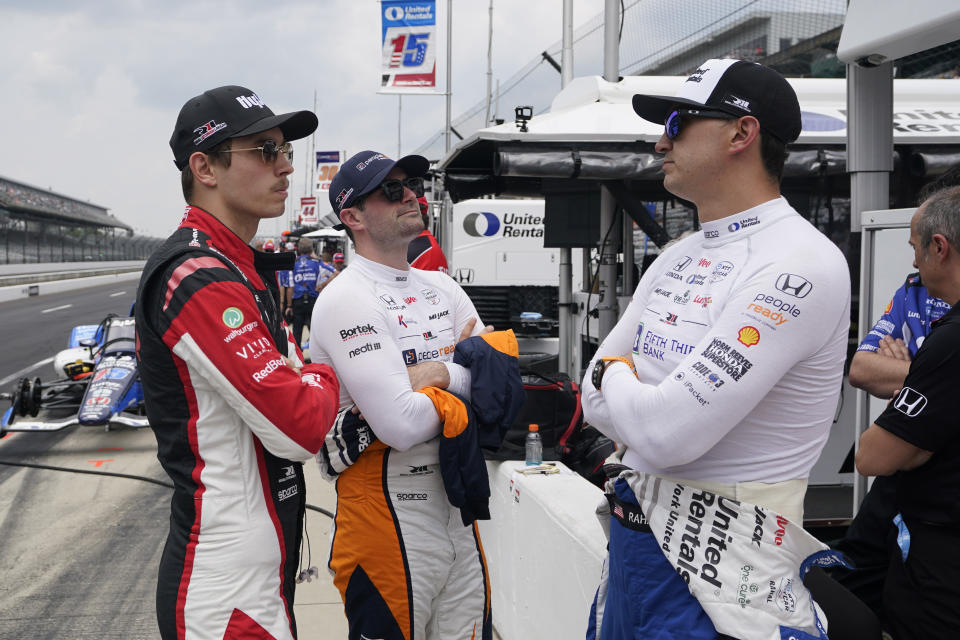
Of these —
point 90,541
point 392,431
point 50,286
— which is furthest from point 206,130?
point 50,286

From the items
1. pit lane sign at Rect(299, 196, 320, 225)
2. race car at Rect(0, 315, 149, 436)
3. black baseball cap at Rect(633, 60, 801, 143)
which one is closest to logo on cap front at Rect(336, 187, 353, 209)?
black baseball cap at Rect(633, 60, 801, 143)

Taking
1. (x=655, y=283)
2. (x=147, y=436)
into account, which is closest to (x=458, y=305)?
(x=655, y=283)

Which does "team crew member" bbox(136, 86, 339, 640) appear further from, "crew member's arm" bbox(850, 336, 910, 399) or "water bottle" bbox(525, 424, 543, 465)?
"water bottle" bbox(525, 424, 543, 465)

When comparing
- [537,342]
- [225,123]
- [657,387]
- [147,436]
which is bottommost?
[147,436]

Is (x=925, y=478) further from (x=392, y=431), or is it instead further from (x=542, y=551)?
(x=542, y=551)

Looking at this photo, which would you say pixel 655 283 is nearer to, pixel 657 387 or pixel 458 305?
pixel 657 387

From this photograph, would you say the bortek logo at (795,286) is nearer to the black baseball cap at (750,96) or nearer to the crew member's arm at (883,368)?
the black baseball cap at (750,96)

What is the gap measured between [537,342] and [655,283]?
32.7 feet

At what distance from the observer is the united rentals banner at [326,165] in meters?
26.1

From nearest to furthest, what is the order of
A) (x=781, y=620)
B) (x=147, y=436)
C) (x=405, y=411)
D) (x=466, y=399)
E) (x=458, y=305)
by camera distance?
(x=781, y=620)
(x=405, y=411)
(x=466, y=399)
(x=458, y=305)
(x=147, y=436)

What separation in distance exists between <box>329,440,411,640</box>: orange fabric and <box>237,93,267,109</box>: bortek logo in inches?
44.8

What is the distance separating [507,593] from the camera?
389cm

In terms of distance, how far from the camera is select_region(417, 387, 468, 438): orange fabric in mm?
2549

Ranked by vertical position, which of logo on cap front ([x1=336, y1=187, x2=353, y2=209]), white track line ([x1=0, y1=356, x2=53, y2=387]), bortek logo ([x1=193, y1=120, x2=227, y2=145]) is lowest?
white track line ([x1=0, y1=356, x2=53, y2=387])
